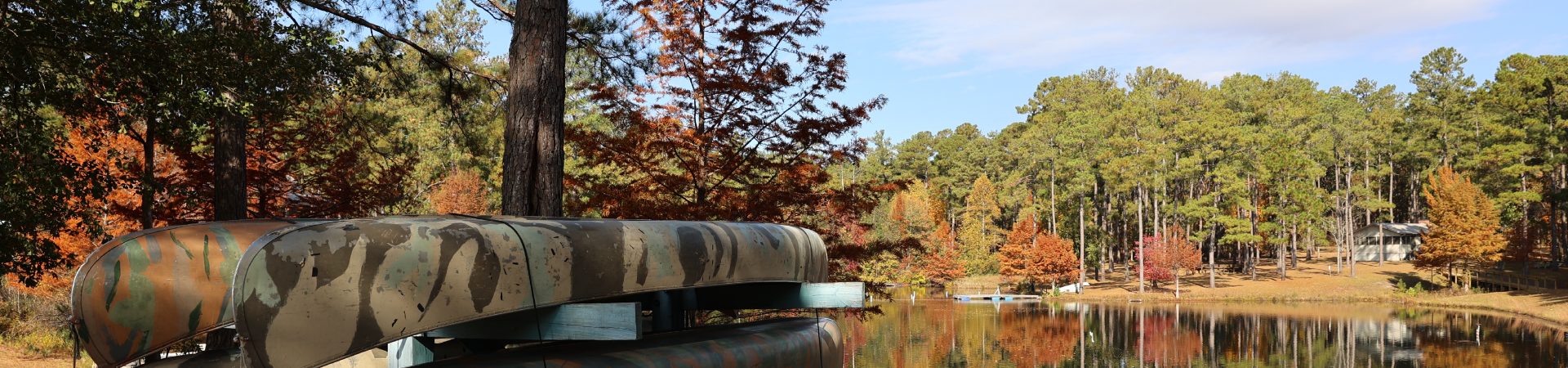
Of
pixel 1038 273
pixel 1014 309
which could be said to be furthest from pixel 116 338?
pixel 1038 273

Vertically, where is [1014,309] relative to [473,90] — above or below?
below

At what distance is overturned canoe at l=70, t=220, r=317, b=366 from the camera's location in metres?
3.39

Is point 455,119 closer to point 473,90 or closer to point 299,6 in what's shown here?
point 473,90

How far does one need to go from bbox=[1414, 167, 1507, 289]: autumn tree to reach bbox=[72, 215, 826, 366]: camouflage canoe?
5125cm

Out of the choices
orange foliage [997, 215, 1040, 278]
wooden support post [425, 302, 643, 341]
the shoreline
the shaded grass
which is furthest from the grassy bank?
orange foliage [997, 215, 1040, 278]

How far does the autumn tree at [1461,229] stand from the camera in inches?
1775

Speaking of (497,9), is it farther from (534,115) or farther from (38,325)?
(38,325)

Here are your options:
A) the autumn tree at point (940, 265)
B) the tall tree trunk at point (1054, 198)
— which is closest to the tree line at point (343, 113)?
the autumn tree at point (940, 265)

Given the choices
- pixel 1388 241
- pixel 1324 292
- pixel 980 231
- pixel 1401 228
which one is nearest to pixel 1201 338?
pixel 1324 292

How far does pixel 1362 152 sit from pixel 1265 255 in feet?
41.3

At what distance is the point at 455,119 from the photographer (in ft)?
37.2

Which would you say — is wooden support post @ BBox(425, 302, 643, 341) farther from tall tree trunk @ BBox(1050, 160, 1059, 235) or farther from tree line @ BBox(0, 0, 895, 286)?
tall tree trunk @ BBox(1050, 160, 1059, 235)

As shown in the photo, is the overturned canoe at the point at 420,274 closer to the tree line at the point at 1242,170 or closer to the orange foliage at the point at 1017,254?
the tree line at the point at 1242,170

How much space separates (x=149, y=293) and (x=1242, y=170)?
186ft
